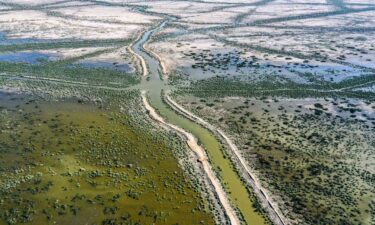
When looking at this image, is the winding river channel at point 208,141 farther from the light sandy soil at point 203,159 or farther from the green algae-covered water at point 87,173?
the green algae-covered water at point 87,173

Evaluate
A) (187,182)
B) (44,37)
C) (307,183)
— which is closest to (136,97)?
(187,182)

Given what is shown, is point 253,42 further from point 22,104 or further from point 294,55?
point 22,104

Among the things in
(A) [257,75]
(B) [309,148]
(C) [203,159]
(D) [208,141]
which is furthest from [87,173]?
(A) [257,75]

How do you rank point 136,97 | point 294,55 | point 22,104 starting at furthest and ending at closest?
point 294,55 < point 136,97 < point 22,104

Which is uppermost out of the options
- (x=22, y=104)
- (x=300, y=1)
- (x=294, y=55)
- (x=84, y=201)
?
(x=300, y=1)

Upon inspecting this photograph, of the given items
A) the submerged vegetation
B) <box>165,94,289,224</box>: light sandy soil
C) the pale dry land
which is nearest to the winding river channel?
<box>165,94,289,224</box>: light sandy soil

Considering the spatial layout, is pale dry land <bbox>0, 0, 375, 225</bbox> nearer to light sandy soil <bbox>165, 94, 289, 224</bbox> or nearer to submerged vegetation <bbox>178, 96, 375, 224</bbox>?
submerged vegetation <bbox>178, 96, 375, 224</bbox>
